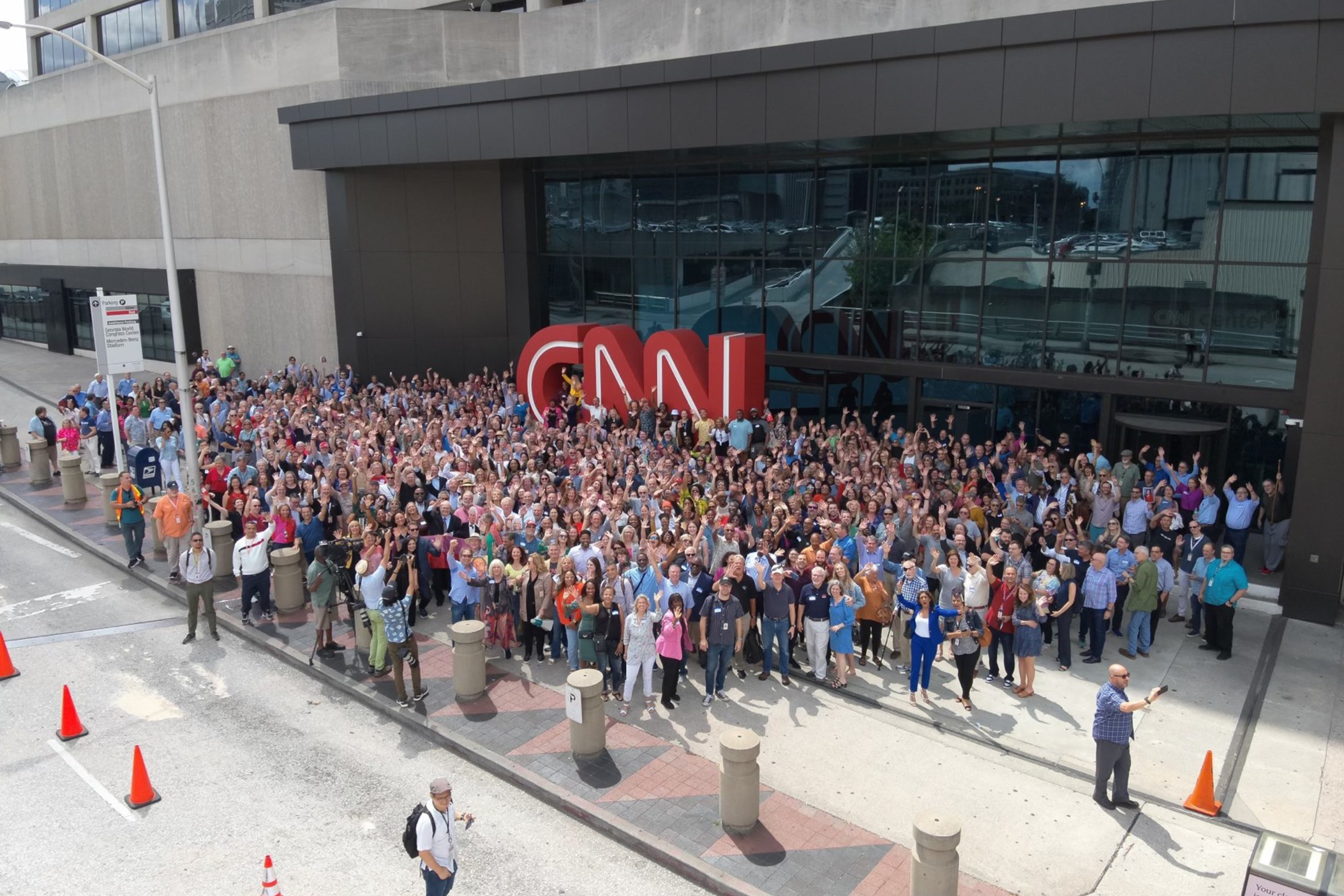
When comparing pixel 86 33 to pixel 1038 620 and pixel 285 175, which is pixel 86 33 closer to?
pixel 285 175

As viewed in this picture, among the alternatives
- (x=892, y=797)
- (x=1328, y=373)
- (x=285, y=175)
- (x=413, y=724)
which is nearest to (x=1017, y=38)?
(x=1328, y=373)

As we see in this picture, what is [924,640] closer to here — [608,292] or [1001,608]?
[1001,608]

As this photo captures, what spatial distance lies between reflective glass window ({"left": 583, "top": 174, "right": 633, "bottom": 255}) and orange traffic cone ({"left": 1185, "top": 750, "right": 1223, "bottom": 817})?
19.4 m

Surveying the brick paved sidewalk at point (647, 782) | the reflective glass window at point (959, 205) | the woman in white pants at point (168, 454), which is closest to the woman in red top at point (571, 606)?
the brick paved sidewalk at point (647, 782)

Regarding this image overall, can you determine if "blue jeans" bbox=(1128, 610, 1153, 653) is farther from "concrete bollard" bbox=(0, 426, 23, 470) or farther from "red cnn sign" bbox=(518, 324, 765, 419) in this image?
"concrete bollard" bbox=(0, 426, 23, 470)

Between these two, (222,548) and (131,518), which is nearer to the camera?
(131,518)

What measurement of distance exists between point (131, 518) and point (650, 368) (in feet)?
34.9

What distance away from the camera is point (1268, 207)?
55.1 feet

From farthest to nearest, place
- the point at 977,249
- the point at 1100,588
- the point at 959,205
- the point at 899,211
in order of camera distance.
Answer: the point at 899,211 < the point at 959,205 < the point at 977,249 < the point at 1100,588

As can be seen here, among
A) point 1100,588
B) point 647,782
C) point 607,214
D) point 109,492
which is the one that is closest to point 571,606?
point 647,782

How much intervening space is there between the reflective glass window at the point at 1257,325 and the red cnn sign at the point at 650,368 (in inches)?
333

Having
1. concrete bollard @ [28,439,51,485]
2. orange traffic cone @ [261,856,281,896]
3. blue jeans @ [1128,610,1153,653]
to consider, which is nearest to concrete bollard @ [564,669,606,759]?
orange traffic cone @ [261,856,281,896]

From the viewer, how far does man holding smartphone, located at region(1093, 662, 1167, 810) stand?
30.1ft

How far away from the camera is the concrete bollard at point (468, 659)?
1145cm
